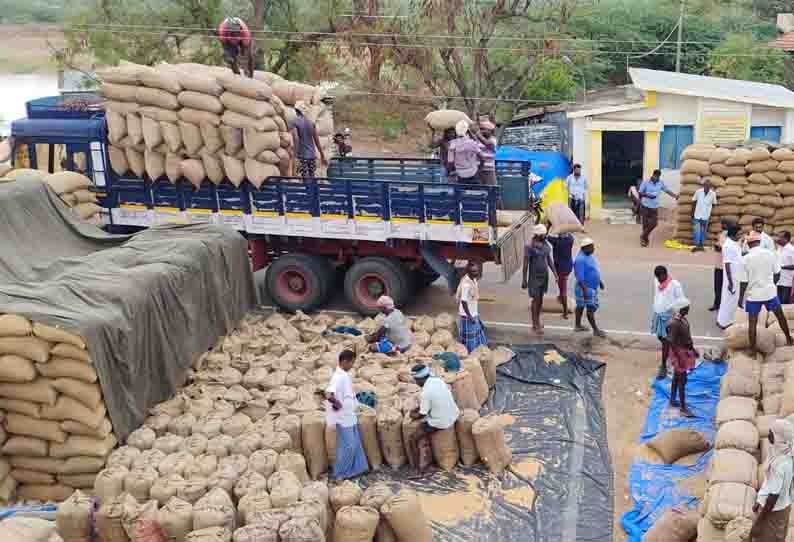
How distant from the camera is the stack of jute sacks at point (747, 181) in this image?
15.1 metres

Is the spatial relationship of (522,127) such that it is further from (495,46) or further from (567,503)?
(567,503)

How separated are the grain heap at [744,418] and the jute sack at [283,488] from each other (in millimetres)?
2786

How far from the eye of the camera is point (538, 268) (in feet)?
36.9

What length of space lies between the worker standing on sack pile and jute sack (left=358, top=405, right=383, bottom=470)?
353cm

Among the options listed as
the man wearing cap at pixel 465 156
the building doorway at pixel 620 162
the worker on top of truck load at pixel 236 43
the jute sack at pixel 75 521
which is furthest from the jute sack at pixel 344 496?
the building doorway at pixel 620 162

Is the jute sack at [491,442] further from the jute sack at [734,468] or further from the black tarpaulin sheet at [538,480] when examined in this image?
the jute sack at [734,468]

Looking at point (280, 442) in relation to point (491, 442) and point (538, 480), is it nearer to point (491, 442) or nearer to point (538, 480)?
point (491, 442)

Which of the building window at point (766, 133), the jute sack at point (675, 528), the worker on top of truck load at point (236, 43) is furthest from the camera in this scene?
the building window at point (766, 133)

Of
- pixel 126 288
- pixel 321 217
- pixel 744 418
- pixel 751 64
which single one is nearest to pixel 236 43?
pixel 321 217

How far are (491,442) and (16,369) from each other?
401 centimetres

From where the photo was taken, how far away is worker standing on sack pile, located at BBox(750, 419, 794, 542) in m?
5.49

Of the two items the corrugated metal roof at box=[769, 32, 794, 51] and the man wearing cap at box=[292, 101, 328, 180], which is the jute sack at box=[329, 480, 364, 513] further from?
the corrugated metal roof at box=[769, 32, 794, 51]

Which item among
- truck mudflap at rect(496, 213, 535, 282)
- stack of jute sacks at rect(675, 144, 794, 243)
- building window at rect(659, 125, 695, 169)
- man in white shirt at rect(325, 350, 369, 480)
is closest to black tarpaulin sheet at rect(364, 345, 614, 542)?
man in white shirt at rect(325, 350, 369, 480)

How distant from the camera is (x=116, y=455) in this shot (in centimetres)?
762
